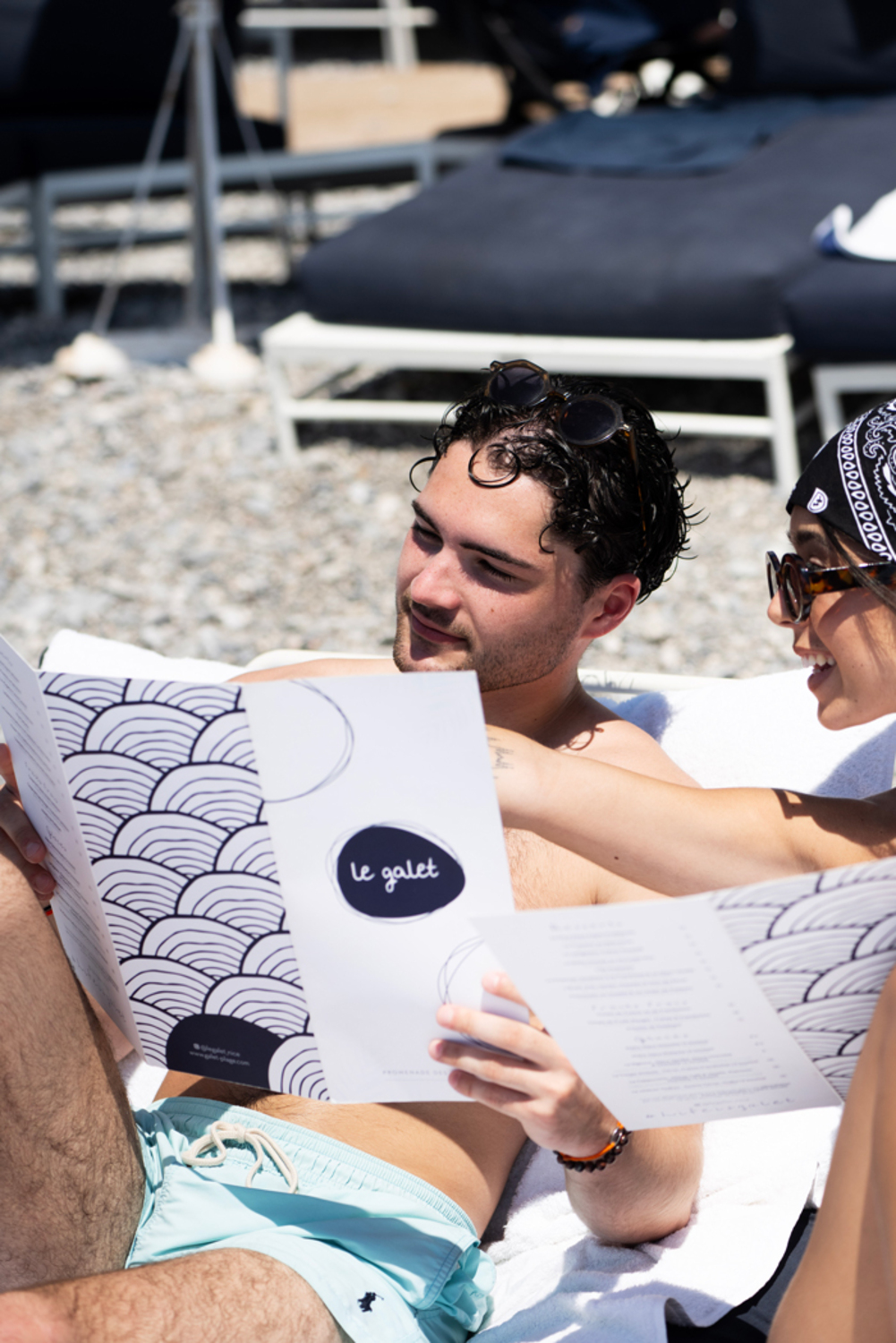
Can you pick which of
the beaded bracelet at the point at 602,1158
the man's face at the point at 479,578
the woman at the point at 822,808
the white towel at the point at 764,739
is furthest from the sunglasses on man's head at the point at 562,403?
the beaded bracelet at the point at 602,1158

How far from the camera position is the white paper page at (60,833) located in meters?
1.39

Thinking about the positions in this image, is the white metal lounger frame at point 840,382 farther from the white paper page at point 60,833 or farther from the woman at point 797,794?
the white paper page at point 60,833

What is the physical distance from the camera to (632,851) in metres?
1.53

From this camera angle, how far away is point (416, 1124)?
1.73 metres

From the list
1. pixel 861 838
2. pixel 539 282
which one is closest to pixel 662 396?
pixel 539 282

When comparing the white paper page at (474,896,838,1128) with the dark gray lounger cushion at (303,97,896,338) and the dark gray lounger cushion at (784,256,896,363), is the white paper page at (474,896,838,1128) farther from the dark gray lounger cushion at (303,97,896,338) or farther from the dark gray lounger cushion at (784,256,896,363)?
the dark gray lounger cushion at (303,97,896,338)

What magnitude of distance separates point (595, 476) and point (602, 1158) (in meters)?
0.91

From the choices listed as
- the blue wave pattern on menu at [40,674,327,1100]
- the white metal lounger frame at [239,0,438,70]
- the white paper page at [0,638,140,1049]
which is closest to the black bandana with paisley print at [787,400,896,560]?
the blue wave pattern on menu at [40,674,327,1100]

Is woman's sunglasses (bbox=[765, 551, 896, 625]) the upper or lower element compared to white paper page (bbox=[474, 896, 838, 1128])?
upper

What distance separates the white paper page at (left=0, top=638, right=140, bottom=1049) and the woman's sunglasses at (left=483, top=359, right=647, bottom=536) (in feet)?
2.80

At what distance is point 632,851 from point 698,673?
2371mm

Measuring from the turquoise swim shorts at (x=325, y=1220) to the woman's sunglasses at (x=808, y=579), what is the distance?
847 millimetres

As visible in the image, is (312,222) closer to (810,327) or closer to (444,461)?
(810,327)

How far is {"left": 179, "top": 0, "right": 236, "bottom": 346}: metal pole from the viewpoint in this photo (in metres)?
5.87
